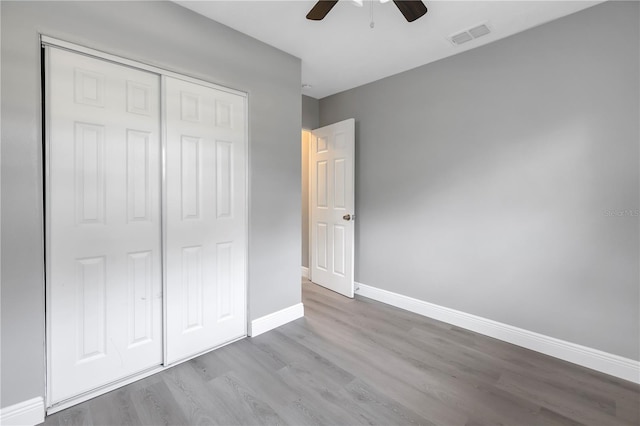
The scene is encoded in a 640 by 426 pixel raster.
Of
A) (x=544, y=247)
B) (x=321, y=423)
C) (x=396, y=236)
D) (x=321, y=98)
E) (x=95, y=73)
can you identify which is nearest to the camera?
(x=321, y=423)

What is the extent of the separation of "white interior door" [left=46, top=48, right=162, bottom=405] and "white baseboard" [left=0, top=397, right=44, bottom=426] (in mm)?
80

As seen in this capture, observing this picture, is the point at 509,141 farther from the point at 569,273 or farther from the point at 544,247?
the point at 569,273

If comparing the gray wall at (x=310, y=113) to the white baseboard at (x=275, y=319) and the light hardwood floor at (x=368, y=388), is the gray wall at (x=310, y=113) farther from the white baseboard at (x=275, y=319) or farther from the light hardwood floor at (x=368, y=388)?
the light hardwood floor at (x=368, y=388)

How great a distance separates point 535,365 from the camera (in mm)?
2174

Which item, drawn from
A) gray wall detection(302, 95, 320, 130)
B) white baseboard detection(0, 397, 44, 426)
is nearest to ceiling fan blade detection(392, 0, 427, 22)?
gray wall detection(302, 95, 320, 130)

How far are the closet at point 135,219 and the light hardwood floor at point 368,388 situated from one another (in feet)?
0.75

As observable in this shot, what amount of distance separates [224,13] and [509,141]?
8.25 feet

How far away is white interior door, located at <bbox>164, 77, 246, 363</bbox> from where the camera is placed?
210 centimetres

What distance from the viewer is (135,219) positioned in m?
1.94

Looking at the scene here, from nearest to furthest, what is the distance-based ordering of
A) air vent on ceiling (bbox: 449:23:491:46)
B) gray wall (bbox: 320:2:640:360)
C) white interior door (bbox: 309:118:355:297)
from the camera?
gray wall (bbox: 320:2:640:360)
air vent on ceiling (bbox: 449:23:491:46)
white interior door (bbox: 309:118:355:297)

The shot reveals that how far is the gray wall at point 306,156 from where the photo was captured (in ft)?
13.1

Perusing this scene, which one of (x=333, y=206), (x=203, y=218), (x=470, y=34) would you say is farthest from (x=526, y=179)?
(x=203, y=218)

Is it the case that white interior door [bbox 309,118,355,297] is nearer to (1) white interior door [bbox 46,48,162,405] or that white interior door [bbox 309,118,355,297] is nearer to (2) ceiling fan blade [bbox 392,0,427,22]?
(2) ceiling fan blade [bbox 392,0,427,22]

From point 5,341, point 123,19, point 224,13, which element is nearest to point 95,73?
point 123,19
